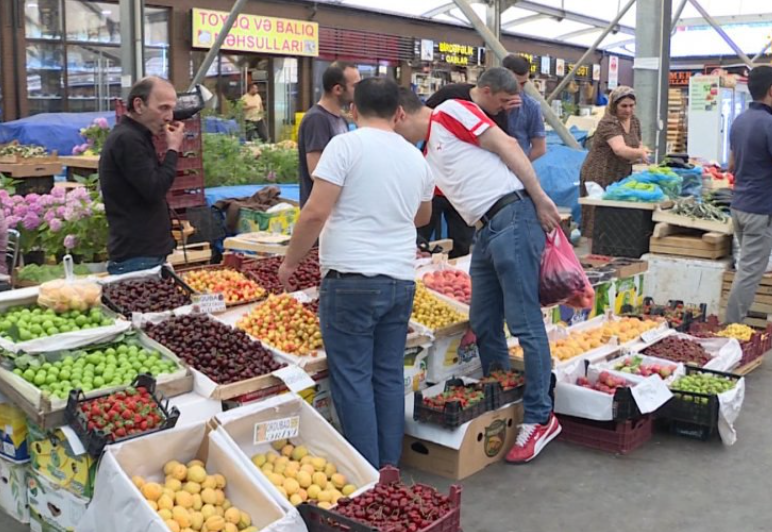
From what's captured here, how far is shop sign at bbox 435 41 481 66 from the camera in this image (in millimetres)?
23609

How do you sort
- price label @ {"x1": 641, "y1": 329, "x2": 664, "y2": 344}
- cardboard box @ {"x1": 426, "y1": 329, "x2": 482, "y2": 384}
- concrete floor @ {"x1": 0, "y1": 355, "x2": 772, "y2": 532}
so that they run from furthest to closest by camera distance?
1. price label @ {"x1": 641, "y1": 329, "x2": 664, "y2": 344}
2. cardboard box @ {"x1": 426, "y1": 329, "x2": 482, "y2": 384}
3. concrete floor @ {"x1": 0, "y1": 355, "x2": 772, "y2": 532}

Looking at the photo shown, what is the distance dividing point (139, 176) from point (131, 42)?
4.70 meters

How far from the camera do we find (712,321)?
631 centimetres

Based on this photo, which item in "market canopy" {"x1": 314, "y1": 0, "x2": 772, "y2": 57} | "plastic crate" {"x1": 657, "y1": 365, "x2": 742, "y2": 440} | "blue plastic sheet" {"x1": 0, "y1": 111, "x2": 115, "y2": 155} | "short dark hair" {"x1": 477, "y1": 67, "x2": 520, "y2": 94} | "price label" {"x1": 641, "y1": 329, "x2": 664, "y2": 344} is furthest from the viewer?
"market canopy" {"x1": 314, "y1": 0, "x2": 772, "y2": 57}

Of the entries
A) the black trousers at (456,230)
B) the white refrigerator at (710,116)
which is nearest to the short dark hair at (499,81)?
the black trousers at (456,230)

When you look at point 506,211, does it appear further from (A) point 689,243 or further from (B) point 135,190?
(A) point 689,243

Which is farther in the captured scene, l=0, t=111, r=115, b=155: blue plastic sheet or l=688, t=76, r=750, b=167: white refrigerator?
l=688, t=76, r=750, b=167: white refrigerator

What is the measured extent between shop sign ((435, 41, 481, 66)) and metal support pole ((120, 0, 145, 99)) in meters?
15.5

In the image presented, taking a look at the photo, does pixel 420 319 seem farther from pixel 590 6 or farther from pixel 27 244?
pixel 590 6

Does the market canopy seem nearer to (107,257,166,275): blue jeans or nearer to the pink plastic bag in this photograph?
(107,257,166,275): blue jeans

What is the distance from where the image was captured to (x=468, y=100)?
5.75 m

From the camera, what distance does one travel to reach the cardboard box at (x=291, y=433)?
3684 millimetres

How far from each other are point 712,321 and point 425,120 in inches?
111

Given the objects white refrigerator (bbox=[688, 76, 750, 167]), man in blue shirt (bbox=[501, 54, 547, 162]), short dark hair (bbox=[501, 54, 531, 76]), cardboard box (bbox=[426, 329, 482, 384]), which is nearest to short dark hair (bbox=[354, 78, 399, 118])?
cardboard box (bbox=[426, 329, 482, 384])
